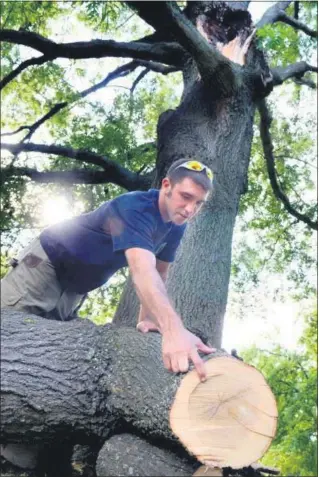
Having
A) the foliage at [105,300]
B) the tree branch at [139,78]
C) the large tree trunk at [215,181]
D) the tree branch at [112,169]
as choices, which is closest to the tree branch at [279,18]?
the large tree trunk at [215,181]

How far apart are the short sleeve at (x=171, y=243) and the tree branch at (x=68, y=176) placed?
→ 8.11 ft

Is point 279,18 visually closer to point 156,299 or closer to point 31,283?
point 31,283

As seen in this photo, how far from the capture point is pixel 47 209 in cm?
652

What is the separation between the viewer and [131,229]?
7.64ft

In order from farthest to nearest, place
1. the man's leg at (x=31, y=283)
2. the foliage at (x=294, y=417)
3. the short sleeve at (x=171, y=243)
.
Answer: the foliage at (x=294, y=417), the short sleeve at (x=171, y=243), the man's leg at (x=31, y=283)

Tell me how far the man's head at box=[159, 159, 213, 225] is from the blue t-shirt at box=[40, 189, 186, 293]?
0.18 feet

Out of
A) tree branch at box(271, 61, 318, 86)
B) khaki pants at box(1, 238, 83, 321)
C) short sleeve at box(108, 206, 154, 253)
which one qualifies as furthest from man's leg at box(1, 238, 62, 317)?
tree branch at box(271, 61, 318, 86)

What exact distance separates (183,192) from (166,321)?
77 centimetres

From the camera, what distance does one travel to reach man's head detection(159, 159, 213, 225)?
2570mm

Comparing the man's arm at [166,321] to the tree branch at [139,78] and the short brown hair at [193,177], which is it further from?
the tree branch at [139,78]

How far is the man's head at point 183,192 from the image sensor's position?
2.57m

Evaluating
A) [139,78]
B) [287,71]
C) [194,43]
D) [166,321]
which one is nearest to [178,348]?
[166,321]

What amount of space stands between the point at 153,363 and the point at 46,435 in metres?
0.56

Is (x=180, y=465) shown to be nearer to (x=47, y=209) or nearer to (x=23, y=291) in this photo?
(x=23, y=291)
